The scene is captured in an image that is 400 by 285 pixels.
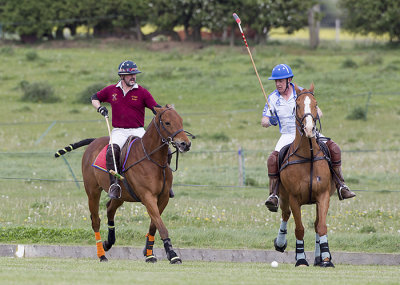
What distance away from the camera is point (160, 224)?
40.3ft

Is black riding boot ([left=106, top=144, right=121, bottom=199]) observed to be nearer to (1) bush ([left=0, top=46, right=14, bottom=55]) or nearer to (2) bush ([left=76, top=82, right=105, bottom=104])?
(2) bush ([left=76, top=82, right=105, bottom=104])

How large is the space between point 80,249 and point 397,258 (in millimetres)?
5078

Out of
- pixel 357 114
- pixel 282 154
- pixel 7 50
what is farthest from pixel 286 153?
pixel 7 50

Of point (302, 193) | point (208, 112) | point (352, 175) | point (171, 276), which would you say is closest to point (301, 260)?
point (302, 193)

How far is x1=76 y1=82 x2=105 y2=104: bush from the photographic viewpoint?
117ft

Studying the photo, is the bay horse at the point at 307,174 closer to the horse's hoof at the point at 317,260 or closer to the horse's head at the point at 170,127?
the horse's hoof at the point at 317,260

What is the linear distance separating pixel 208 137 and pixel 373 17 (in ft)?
80.3

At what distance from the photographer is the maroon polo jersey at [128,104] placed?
43.7 ft

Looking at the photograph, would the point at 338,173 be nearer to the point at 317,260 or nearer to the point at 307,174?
the point at 307,174

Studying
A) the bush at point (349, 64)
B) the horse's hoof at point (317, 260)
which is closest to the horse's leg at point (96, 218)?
the horse's hoof at point (317, 260)

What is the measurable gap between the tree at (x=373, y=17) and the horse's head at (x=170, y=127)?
3838cm

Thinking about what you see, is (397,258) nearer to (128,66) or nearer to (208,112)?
(128,66)

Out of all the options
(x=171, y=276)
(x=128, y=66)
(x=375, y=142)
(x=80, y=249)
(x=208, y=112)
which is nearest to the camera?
(x=171, y=276)

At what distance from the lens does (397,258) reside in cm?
1352
